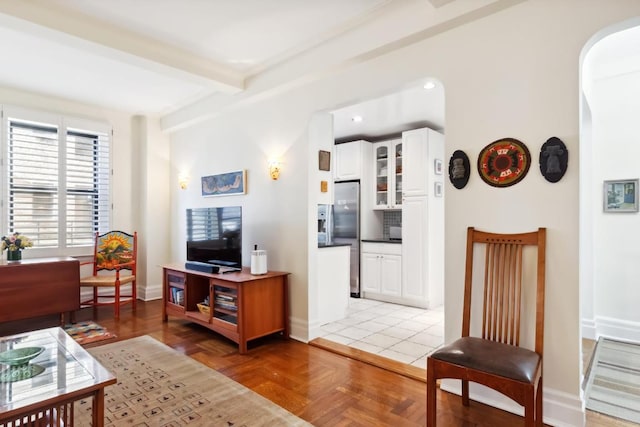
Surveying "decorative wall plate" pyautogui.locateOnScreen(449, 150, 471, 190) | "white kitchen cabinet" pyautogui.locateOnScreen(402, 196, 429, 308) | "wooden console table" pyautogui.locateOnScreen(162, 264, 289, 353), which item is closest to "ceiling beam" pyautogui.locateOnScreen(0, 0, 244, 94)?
"wooden console table" pyautogui.locateOnScreen(162, 264, 289, 353)

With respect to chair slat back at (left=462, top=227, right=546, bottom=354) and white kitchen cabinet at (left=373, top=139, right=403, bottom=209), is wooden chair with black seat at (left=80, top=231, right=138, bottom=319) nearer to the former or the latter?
white kitchen cabinet at (left=373, top=139, right=403, bottom=209)

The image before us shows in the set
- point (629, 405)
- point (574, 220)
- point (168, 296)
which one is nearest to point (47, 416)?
point (168, 296)

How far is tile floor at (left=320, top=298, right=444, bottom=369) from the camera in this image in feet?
10.5

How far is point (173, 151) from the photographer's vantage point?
5.42 m

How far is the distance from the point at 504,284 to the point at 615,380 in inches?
54.2

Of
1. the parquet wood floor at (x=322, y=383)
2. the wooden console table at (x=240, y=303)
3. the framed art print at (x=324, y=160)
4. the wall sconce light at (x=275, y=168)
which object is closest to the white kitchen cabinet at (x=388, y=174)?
the framed art print at (x=324, y=160)

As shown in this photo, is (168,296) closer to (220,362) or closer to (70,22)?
(220,362)

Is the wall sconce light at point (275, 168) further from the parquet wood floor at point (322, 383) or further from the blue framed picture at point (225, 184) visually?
the parquet wood floor at point (322, 383)

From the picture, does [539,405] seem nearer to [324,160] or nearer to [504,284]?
[504,284]

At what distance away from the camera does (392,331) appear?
3.76m

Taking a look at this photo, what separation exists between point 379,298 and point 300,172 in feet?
8.38

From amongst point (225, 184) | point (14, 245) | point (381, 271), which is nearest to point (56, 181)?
point (14, 245)

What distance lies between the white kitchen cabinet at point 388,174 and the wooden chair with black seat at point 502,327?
3103 mm

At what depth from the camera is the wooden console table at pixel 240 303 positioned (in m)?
3.23
